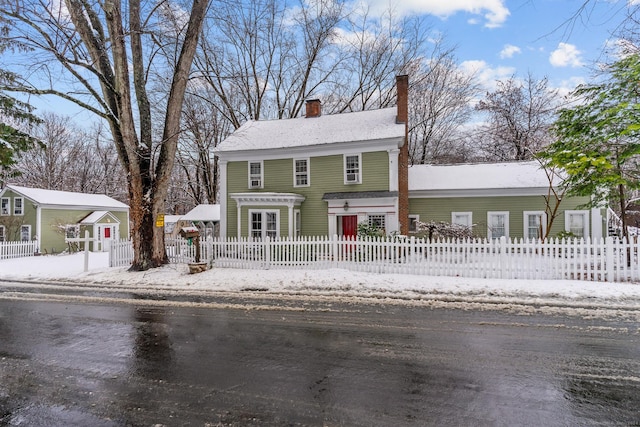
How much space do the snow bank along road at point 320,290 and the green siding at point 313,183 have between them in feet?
20.3

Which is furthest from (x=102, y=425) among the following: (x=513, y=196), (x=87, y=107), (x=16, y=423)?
(x=513, y=196)

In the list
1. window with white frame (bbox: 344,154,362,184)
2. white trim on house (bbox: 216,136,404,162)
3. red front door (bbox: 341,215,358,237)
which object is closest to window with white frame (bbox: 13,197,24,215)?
white trim on house (bbox: 216,136,404,162)

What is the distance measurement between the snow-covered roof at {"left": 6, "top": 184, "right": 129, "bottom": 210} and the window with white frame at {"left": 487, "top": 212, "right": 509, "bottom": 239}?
1068 inches

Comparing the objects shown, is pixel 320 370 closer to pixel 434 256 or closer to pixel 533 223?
pixel 434 256

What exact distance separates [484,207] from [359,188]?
7.13m

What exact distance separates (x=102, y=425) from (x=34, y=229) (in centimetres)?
2621

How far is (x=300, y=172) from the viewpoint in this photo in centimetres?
1848

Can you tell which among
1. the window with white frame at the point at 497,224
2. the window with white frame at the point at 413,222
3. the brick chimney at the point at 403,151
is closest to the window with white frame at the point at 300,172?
the brick chimney at the point at 403,151

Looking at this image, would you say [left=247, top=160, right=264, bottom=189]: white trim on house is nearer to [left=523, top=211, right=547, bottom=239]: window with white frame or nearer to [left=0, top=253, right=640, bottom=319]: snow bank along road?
[left=0, top=253, right=640, bottom=319]: snow bank along road

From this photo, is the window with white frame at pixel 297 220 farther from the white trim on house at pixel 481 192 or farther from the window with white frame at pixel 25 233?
the window with white frame at pixel 25 233

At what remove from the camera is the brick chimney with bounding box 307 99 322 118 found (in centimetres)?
2162

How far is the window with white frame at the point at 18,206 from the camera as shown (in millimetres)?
23672

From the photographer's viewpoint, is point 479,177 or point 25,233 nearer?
point 479,177

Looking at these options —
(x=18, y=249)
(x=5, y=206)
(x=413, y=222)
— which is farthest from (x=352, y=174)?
(x=5, y=206)
